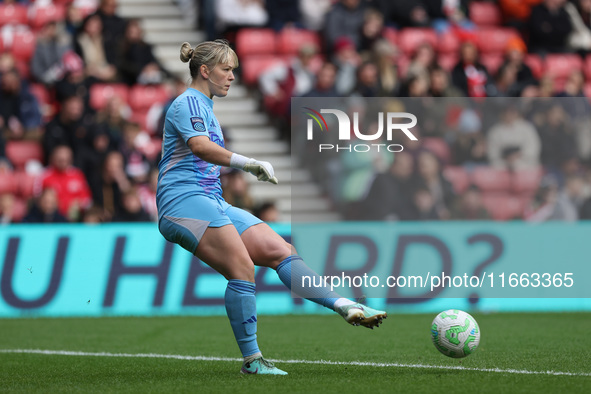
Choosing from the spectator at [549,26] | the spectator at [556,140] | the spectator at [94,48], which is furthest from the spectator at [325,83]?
the spectator at [549,26]

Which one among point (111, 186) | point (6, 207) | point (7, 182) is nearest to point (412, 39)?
point (111, 186)

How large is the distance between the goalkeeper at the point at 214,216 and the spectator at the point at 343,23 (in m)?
9.46

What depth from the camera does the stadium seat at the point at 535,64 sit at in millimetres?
16500

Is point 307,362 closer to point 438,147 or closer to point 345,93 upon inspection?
point 438,147

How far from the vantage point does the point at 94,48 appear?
15312mm

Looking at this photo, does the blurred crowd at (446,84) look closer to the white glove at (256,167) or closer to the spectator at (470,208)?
the spectator at (470,208)

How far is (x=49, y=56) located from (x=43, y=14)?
147 cm

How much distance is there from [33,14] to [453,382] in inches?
475

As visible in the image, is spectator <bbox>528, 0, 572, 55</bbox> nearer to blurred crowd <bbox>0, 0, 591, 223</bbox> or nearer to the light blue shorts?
blurred crowd <bbox>0, 0, 591, 223</bbox>

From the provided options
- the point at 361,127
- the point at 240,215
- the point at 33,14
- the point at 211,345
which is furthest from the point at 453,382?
the point at 33,14

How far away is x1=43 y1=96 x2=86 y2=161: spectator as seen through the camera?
13.8 meters

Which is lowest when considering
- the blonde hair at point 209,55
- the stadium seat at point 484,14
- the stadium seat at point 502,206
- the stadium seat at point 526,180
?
the stadium seat at point 502,206

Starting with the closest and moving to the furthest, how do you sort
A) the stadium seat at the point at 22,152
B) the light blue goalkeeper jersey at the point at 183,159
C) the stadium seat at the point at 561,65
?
the light blue goalkeeper jersey at the point at 183,159
the stadium seat at the point at 22,152
the stadium seat at the point at 561,65

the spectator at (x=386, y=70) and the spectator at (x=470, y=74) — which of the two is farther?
the spectator at (x=470, y=74)
